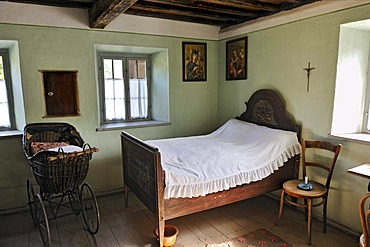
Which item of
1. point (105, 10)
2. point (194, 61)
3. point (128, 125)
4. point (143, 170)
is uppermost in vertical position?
point (105, 10)

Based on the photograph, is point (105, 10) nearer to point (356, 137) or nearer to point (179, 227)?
point (179, 227)

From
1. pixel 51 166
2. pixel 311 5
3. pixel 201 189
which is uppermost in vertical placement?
pixel 311 5

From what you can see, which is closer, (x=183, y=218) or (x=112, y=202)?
(x=183, y=218)

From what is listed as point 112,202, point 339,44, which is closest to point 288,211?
point 339,44

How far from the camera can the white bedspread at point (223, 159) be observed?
2.31 meters

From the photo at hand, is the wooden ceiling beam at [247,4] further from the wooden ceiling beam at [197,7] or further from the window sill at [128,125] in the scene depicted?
the window sill at [128,125]

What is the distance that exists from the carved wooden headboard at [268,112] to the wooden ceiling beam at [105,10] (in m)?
1.91

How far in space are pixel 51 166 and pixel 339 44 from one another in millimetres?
2850

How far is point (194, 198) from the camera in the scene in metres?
2.37

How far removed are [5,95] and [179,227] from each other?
262 cm

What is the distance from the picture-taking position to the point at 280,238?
2.51 meters

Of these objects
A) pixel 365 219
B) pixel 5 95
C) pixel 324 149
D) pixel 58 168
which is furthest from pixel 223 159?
pixel 5 95

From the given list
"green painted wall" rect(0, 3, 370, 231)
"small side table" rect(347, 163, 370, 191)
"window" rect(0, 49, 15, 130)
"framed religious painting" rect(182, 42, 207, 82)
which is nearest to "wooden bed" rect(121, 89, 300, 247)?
"green painted wall" rect(0, 3, 370, 231)

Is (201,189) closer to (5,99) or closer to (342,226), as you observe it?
(342,226)
